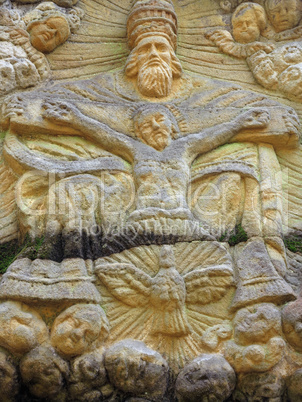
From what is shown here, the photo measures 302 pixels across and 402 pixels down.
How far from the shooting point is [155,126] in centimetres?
575

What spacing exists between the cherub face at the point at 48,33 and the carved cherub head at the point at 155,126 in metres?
1.44

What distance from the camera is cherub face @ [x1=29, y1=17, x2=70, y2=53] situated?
21.7 feet

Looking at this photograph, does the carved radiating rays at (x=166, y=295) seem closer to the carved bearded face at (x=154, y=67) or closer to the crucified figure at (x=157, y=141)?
the crucified figure at (x=157, y=141)

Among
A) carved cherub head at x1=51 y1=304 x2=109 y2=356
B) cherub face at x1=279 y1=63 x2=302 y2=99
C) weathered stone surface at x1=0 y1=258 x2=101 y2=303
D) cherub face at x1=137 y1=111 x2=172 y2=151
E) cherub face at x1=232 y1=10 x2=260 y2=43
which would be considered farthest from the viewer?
cherub face at x1=232 y1=10 x2=260 y2=43

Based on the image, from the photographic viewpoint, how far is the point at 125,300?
4801 mm

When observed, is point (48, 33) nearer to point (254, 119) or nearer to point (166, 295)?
point (254, 119)

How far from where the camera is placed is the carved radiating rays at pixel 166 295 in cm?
472

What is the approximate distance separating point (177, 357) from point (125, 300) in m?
0.56

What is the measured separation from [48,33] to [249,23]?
212 cm

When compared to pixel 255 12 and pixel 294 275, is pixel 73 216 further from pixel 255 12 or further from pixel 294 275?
pixel 255 12

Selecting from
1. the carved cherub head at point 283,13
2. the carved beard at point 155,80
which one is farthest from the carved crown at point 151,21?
the carved cherub head at point 283,13

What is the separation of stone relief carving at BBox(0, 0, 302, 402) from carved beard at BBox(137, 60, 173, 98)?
0.01 metres

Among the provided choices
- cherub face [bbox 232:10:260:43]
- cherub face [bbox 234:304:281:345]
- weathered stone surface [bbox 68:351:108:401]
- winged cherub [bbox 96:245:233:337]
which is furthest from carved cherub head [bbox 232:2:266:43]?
weathered stone surface [bbox 68:351:108:401]

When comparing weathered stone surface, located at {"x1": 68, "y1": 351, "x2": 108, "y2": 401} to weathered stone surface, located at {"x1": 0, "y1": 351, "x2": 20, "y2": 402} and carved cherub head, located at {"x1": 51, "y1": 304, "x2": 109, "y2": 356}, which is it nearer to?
carved cherub head, located at {"x1": 51, "y1": 304, "x2": 109, "y2": 356}
